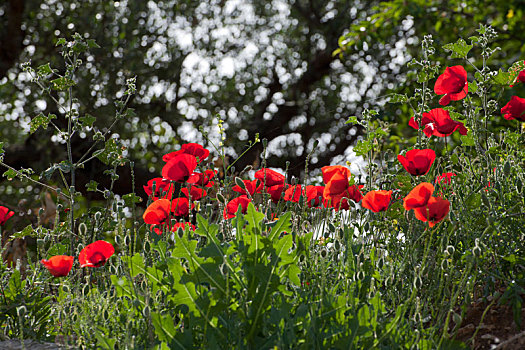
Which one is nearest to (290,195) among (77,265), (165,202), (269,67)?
(165,202)

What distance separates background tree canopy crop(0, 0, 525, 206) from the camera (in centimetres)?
755

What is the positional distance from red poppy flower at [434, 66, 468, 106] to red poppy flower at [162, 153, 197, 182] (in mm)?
1196

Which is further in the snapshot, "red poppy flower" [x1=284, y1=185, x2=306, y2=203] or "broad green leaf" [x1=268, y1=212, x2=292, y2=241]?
"red poppy flower" [x1=284, y1=185, x2=306, y2=203]

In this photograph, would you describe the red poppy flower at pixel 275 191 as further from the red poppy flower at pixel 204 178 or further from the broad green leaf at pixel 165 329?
the broad green leaf at pixel 165 329

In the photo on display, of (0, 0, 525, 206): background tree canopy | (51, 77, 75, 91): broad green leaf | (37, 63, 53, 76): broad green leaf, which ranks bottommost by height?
(0, 0, 525, 206): background tree canopy

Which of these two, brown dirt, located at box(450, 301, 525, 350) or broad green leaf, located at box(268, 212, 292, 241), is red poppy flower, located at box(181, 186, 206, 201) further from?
brown dirt, located at box(450, 301, 525, 350)

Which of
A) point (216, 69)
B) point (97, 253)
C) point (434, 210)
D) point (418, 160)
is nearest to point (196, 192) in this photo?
point (97, 253)

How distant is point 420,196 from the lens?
2.06 metres

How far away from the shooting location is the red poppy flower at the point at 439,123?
259 cm

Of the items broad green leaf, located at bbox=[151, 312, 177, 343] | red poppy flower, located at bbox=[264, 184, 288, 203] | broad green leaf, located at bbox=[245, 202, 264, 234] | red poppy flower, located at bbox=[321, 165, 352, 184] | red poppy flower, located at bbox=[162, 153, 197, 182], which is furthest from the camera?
red poppy flower, located at bbox=[264, 184, 288, 203]

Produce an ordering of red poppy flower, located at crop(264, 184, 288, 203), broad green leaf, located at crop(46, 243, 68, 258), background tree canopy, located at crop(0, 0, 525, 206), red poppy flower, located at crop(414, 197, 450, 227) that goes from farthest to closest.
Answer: background tree canopy, located at crop(0, 0, 525, 206) → broad green leaf, located at crop(46, 243, 68, 258) → red poppy flower, located at crop(264, 184, 288, 203) → red poppy flower, located at crop(414, 197, 450, 227)

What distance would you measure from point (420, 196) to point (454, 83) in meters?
0.86

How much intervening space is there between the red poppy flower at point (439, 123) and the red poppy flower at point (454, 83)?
127mm

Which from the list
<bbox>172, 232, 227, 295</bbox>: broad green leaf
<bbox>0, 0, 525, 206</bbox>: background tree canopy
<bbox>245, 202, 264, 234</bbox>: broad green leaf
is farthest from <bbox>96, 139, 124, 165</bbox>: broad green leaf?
<bbox>0, 0, 525, 206</bbox>: background tree canopy
